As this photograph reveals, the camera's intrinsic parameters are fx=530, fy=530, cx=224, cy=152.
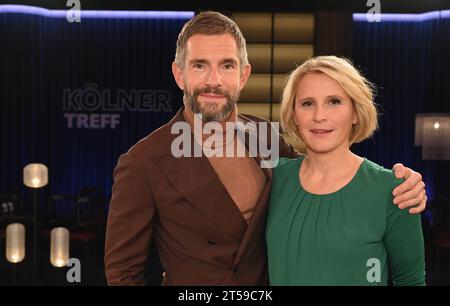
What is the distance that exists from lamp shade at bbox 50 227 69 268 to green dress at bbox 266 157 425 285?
2.86 m

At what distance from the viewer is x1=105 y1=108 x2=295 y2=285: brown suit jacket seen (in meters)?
1.49

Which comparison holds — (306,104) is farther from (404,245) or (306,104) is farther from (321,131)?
(404,245)

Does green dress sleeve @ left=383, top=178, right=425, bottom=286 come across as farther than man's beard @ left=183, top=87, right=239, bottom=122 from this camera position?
No

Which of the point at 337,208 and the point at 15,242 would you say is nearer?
the point at 337,208

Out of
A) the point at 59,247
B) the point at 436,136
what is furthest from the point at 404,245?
the point at 436,136

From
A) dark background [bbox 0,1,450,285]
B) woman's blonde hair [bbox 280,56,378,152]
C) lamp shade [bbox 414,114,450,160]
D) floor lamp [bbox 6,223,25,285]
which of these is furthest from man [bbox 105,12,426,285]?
dark background [bbox 0,1,450,285]

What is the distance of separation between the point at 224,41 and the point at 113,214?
590 millimetres

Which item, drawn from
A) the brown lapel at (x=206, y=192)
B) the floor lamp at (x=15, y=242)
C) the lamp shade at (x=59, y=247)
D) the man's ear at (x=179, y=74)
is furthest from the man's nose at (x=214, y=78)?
the floor lamp at (x=15, y=242)

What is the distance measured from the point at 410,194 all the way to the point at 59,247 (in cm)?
321

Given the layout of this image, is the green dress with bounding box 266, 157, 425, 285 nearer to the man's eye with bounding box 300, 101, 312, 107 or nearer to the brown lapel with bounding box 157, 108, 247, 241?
the brown lapel with bounding box 157, 108, 247, 241

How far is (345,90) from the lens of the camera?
1397 mm

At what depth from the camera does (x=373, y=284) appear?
1.40 meters
